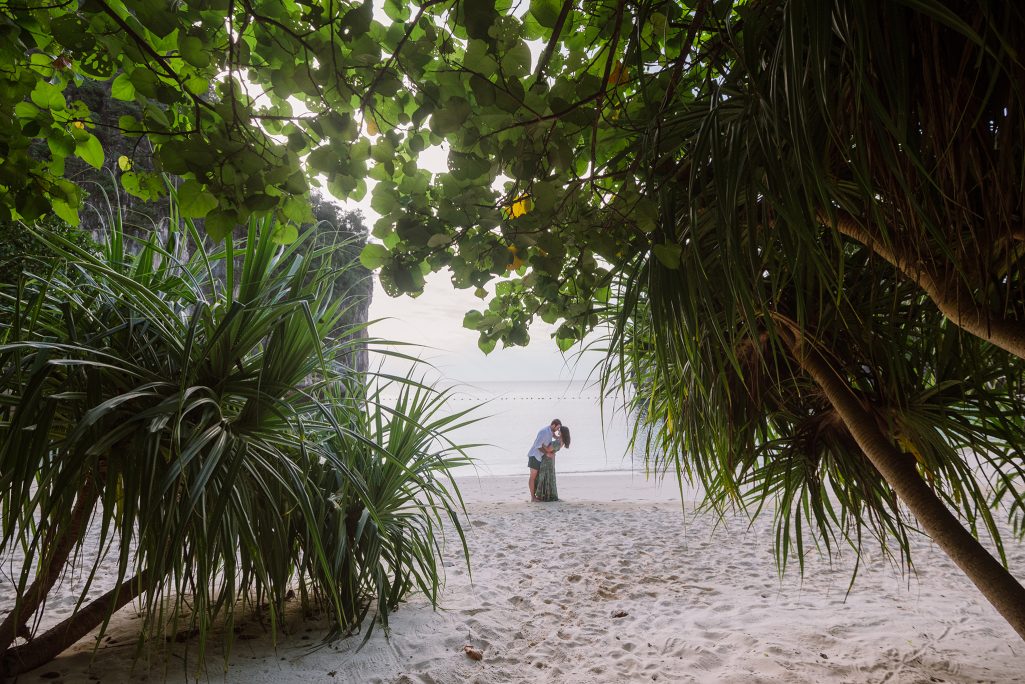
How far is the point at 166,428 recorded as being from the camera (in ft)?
4.53

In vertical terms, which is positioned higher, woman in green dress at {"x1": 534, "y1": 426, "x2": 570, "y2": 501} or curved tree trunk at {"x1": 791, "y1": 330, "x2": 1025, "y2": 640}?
curved tree trunk at {"x1": 791, "y1": 330, "x2": 1025, "y2": 640}

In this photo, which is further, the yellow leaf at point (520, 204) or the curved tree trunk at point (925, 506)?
the curved tree trunk at point (925, 506)

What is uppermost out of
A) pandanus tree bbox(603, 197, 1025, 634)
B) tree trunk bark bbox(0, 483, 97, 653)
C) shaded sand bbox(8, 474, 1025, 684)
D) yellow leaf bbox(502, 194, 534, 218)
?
yellow leaf bbox(502, 194, 534, 218)

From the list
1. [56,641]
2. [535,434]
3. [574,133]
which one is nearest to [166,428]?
[56,641]

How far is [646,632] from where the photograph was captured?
2.37 metres

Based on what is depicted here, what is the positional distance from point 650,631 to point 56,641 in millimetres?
2123

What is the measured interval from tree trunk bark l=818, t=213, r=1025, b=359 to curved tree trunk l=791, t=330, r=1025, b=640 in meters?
0.31

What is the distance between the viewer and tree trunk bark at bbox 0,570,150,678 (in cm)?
164

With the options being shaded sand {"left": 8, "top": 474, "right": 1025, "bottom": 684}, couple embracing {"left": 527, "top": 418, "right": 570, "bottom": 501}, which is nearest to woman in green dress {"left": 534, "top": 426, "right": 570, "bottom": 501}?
couple embracing {"left": 527, "top": 418, "right": 570, "bottom": 501}

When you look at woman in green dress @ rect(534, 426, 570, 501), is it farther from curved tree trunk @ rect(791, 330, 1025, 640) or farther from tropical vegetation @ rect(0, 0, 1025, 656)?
tropical vegetation @ rect(0, 0, 1025, 656)

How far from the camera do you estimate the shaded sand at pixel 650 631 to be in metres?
1.85

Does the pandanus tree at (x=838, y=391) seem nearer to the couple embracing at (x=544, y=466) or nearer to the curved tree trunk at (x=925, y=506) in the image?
the curved tree trunk at (x=925, y=506)

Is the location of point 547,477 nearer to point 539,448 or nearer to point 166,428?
point 539,448

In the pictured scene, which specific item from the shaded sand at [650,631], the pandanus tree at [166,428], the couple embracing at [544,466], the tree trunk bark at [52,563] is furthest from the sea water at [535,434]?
the tree trunk bark at [52,563]
